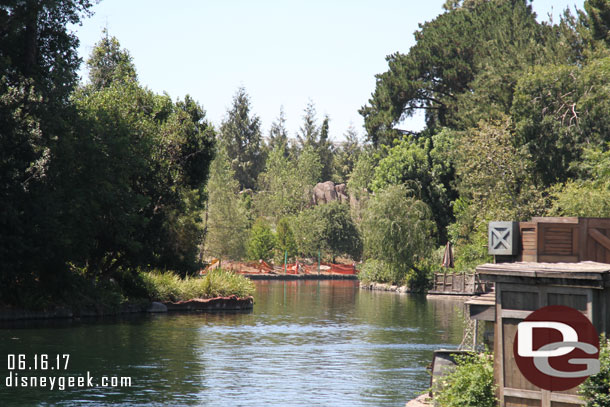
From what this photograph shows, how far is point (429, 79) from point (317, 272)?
32106 mm

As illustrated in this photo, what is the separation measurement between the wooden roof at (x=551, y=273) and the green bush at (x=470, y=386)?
6.05ft

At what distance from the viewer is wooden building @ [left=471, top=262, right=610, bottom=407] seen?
14508 mm

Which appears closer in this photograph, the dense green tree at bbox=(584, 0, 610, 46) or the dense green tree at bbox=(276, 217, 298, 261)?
the dense green tree at bbox=(584, 0, 610, 46)

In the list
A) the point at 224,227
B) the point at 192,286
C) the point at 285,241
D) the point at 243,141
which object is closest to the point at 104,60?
the point at 192,286

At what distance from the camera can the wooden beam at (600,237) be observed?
15094 millimetres

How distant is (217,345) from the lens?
105 feet

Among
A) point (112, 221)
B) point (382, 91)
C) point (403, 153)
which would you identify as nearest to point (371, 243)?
point (403, 153)

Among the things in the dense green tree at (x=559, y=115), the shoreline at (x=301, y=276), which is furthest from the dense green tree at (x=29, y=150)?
the shoreline at (x=301, y=276)

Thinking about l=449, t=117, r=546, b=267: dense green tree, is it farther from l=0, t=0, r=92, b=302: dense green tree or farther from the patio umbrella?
→ l=0, t=0, r=92, b=302: dense green tree

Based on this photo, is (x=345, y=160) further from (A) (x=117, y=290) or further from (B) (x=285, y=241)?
(A) (x=117, y=290)

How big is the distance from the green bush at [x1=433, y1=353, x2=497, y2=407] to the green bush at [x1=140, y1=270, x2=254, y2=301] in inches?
1314

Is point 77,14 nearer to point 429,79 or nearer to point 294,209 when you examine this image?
point 429,79

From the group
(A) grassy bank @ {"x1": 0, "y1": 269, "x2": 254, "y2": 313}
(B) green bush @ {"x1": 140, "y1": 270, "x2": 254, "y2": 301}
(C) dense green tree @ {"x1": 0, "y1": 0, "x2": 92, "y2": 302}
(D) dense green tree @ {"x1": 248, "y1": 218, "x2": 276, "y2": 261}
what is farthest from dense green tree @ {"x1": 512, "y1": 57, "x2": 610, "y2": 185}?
(D) dense green tree @ {"x1": 248, "y1": 218, "x2": 276, "y2": 261}

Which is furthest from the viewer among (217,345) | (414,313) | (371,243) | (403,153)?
(403,153)
